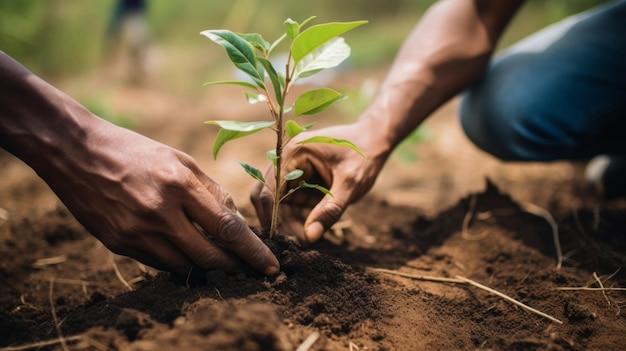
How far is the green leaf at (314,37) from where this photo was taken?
42.4 inches

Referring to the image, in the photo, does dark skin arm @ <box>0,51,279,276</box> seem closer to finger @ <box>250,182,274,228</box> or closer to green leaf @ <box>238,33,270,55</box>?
finger @ <box>250,182,274,228</box>

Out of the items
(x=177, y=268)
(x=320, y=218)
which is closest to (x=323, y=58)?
(x=320, y=218)

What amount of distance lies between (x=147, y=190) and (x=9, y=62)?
0.47 meters

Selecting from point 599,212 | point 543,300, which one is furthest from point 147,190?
point 599,212

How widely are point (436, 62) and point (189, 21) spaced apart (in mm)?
7757

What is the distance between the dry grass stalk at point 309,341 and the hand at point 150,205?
231 mm

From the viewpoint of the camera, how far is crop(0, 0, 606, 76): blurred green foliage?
540 centimetres

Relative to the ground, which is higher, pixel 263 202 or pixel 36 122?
pixel 36 122

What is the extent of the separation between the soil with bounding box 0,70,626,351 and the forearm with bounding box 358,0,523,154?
1.53ft

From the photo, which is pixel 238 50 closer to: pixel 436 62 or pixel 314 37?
pixel 314 37

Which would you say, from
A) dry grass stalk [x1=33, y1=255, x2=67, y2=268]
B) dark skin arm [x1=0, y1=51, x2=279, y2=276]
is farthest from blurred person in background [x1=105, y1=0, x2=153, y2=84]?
dark skin arm [x1=0, y1=51, x2=279, y2=276]

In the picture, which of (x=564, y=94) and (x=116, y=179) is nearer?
(x=116, y=179)

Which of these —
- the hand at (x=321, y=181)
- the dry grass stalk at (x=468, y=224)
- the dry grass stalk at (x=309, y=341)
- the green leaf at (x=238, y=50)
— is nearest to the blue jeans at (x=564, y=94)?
the dry grass stalk at (x=468, y=224)

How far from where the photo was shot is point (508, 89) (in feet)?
7.05
